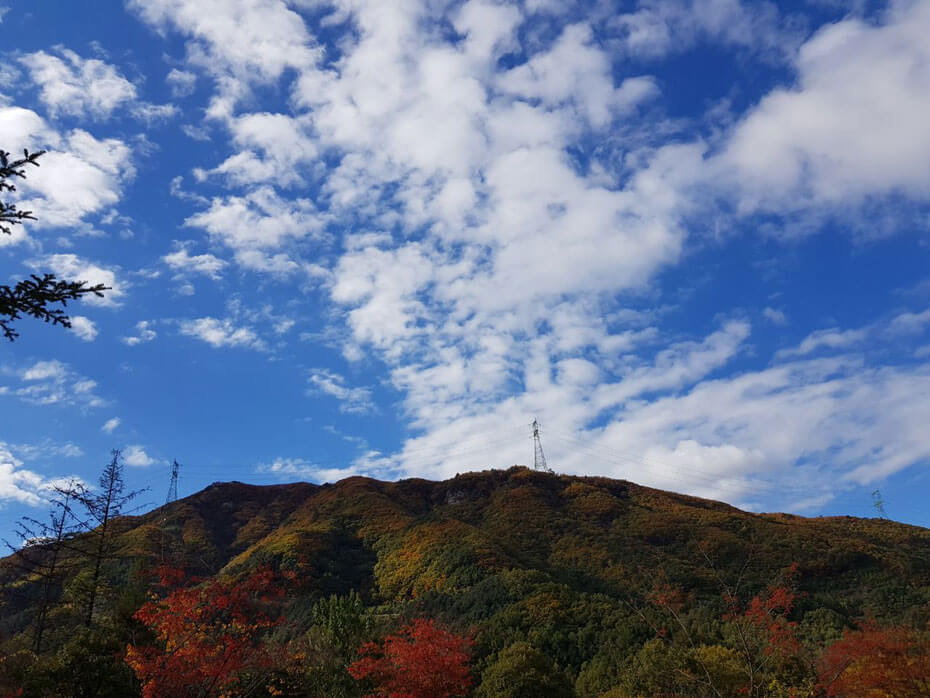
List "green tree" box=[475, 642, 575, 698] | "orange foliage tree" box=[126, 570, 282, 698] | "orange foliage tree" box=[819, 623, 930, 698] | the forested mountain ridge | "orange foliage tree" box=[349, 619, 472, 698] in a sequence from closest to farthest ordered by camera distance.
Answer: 1. "orange foliage tree" box=[126, 570, 282, 698]
2. "orange foliage tree" box=[819, 623, 930, 698]
3. "orange foliage tree" box=[349, 619, 472, 698]
4. "green tree" box=[475, 642, 575, 698]
5. the forested mountain ridge

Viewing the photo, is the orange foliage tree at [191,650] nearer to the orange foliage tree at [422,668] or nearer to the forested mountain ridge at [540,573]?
the forested mountain ridge at [540,573]

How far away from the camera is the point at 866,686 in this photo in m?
19.0

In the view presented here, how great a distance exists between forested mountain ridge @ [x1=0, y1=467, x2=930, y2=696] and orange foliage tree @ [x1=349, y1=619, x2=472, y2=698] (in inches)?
64.7

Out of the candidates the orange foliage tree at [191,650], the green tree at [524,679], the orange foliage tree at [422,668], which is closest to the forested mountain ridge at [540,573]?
the green tree at [524,679]

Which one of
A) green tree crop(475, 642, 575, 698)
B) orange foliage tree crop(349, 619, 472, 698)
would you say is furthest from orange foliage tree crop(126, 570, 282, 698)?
green tree crop(475, 642, 575, 698)

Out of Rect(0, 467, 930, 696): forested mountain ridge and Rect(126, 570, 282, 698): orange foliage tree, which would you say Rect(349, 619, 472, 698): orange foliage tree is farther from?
Rect(126, 570, 282, 698): orange foliage tree

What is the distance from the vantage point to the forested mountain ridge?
21.8 m

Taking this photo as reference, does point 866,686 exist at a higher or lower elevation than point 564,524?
lower

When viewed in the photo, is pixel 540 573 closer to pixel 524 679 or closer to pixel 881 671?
pixel 524 679

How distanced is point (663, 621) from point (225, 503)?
188 feet

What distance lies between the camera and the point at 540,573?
3856 centimetres

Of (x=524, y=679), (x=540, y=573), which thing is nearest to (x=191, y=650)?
(x=524, y=679)

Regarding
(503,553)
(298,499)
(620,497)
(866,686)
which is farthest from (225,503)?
(866,686)

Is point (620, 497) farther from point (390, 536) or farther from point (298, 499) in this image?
point (298, 499)
